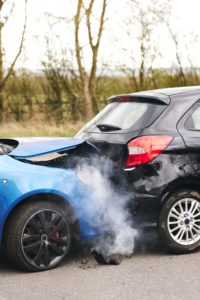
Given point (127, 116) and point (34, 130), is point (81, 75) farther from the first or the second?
point (127, 116)

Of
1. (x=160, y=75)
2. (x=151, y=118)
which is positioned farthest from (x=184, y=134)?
(x=160, y=75)

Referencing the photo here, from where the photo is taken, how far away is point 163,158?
5.22 metres

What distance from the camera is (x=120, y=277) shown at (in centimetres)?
464

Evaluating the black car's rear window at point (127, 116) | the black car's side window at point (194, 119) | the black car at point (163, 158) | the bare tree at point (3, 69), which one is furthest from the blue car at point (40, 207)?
the bare tree at point (3, 69)

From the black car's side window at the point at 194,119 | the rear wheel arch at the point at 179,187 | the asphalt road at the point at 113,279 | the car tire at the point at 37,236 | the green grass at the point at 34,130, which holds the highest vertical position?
the black car's side window at the point at 194,119

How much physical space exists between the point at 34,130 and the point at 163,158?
1389 cm

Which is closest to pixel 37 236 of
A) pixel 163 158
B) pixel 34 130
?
pixel 163 158

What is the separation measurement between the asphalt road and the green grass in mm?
12319

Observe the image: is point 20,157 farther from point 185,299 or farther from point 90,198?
point 185,299

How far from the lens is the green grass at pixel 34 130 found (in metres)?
17.8

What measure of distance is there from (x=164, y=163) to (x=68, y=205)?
0.94 m

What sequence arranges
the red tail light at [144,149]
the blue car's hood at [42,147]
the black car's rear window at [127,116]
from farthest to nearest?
the black car's rear window at [127,116] < the red tail light at [144,149] < the blue car's hood at [42,147]

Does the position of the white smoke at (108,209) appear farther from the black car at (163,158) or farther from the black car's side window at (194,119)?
the black car's side window at (194,119)

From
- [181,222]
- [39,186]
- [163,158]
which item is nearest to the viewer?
[39,186]
